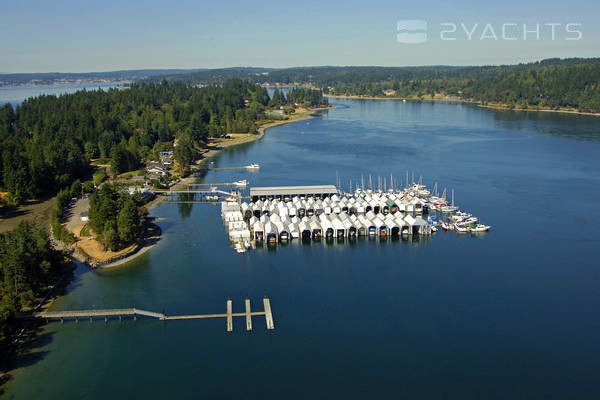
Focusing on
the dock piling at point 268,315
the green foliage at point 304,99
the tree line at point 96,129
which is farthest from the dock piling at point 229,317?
the green foliage at point 304,99

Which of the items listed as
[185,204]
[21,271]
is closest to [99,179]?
[185,204]

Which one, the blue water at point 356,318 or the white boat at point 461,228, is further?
the white boat at point 461,228

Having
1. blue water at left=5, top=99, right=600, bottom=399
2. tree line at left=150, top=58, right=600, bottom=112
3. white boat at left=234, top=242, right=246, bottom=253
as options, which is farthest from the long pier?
tree line at left=150, top=58, right=600, bottom=112

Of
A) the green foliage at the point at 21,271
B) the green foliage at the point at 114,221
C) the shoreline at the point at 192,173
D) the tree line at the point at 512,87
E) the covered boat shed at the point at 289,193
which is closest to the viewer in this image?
the green foliage at the point at 21,271

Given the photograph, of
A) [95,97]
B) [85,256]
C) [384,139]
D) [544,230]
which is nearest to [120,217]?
[85,256]

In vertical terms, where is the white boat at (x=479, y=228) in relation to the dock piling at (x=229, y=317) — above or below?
above

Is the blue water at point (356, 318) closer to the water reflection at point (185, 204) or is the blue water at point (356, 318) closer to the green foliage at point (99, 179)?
the water reflection at point (185, 204)
